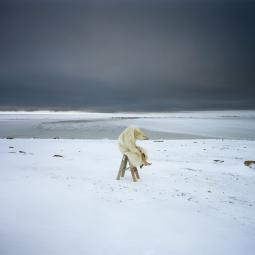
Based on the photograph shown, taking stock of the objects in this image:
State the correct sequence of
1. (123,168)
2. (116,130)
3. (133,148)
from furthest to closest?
1. (116,130)
2. (123,168)
3. (133,148)

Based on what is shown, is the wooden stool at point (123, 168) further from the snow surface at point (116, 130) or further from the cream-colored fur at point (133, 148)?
the snow surface at point (116, 130)

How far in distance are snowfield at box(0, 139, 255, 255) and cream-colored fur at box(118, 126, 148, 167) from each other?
694 mm

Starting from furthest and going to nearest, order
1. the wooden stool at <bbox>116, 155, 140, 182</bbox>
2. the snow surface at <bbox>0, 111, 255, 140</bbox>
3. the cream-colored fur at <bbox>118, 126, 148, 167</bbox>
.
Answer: the snow surface at <bbox>0, 111, 255, 140</bbox>
the wooden stool at <bbox>116, 155, 140, 182</bbox>
the cream-colored fur at <bbox>118, 126, 148, 167</bbox>

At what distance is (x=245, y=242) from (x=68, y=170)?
7.28 meters

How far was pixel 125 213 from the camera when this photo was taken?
6.12m

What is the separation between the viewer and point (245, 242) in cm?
496

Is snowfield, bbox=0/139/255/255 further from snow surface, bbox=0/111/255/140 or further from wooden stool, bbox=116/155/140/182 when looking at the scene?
snow surface, bbox=0/111/255/140

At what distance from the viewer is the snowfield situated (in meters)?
4.74

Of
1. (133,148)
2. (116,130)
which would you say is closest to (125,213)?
(133,148)

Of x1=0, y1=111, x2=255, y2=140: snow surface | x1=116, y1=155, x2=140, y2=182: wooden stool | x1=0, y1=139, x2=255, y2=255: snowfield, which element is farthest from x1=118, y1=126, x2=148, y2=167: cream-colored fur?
x1=0, y1=111, x2=255, y2=140: snow surface

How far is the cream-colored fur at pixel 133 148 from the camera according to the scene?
904 centimetres

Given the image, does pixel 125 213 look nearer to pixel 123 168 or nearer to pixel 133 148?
pixel 133 148

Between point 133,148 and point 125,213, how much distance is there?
3.16 m

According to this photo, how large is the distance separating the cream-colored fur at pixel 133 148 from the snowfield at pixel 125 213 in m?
0.69
